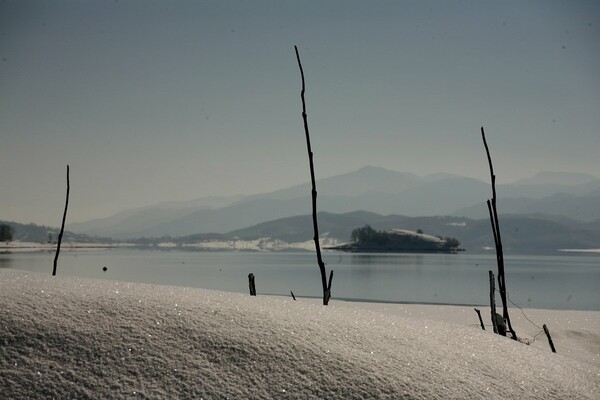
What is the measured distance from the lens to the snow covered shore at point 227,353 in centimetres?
397

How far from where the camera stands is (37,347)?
13.8 feet

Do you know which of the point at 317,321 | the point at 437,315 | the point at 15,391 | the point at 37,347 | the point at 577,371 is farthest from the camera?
the point at 437,315

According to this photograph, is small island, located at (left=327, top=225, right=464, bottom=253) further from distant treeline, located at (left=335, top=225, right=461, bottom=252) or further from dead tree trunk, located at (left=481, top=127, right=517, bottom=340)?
dead tree trunk, located at (left=481, top=127, right=517, bottom=340)

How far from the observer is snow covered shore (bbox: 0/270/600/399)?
13.0ft

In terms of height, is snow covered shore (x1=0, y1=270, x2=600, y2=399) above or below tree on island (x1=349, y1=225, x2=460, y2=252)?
below

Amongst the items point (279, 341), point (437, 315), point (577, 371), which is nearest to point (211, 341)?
point (279, 341)

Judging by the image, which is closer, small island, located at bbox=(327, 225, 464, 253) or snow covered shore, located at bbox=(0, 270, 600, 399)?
snow covered shore, located at bbox=(0, 270, 600, 399)

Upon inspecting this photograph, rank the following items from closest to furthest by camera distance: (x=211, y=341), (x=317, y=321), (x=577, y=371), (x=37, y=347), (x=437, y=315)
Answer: (x=37, y=347) < (x=211, y=341) < (x=317, y=321) < (x=577, y=371) < (x=437, y=315)

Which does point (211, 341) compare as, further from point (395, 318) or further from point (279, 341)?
point (395, 318)

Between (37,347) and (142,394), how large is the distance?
1000 mm

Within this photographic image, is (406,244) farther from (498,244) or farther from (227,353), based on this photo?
(227,353)

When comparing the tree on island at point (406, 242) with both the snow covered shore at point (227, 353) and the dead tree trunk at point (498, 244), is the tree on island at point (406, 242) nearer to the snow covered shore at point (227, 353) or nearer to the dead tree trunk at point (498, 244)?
the dead tree trunk at point (498, 244)

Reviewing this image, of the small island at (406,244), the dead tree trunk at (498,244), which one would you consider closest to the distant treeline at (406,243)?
the small island at (406,244)

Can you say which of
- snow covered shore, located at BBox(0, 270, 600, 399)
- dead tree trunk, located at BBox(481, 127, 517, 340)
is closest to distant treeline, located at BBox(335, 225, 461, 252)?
dead tree trunk, located at BBox(481, 127, 517, 340)
